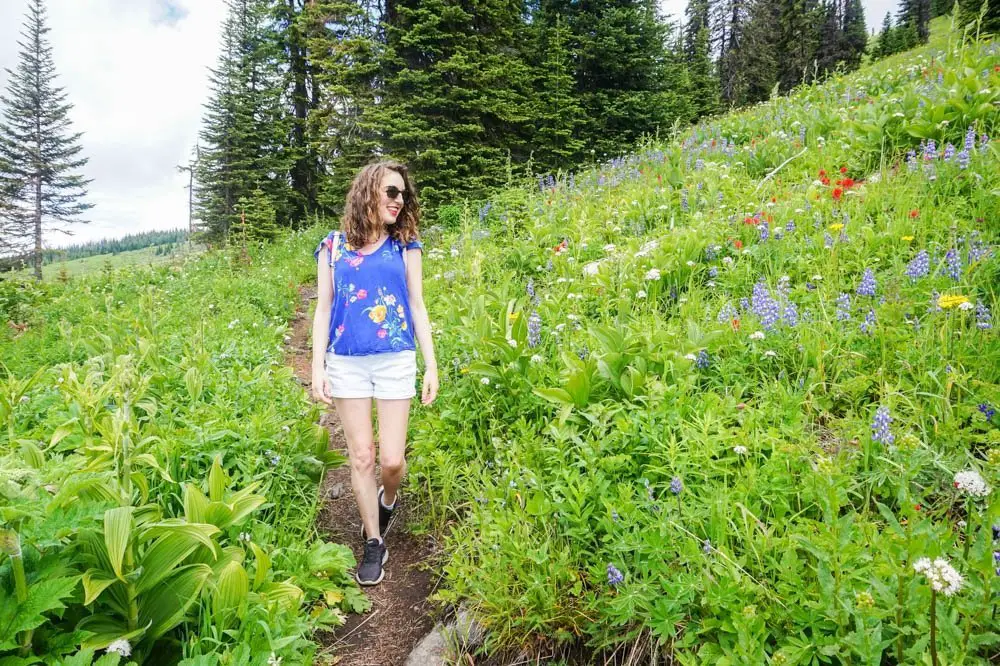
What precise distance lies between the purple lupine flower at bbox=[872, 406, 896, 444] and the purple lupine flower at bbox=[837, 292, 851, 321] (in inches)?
40.8

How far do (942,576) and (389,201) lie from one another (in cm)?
288

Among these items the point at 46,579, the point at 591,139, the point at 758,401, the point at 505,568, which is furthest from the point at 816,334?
the point at 591,139

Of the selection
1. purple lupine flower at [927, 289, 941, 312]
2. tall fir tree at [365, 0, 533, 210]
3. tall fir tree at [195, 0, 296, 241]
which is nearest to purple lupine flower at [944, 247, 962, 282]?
purple lupine flower at [927, 289, 941, 312]

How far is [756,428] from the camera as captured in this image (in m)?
2.30

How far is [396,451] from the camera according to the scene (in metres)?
3.17

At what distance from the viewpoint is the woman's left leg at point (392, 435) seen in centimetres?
306

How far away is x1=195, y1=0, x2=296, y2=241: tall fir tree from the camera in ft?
63.2

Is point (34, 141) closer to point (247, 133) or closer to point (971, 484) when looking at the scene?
point (247, 133)

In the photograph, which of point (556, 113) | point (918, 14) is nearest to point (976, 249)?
point (556, 113)

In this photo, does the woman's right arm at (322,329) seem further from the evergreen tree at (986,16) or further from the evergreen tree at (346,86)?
the evergreen tree at (986,16)

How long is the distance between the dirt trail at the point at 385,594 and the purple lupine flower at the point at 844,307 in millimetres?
2773

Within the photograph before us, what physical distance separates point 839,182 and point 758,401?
3.10 metres

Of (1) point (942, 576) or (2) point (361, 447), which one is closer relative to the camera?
(1) point (942, 576)

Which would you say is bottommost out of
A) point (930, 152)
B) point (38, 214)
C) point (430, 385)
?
point (430, 385)
